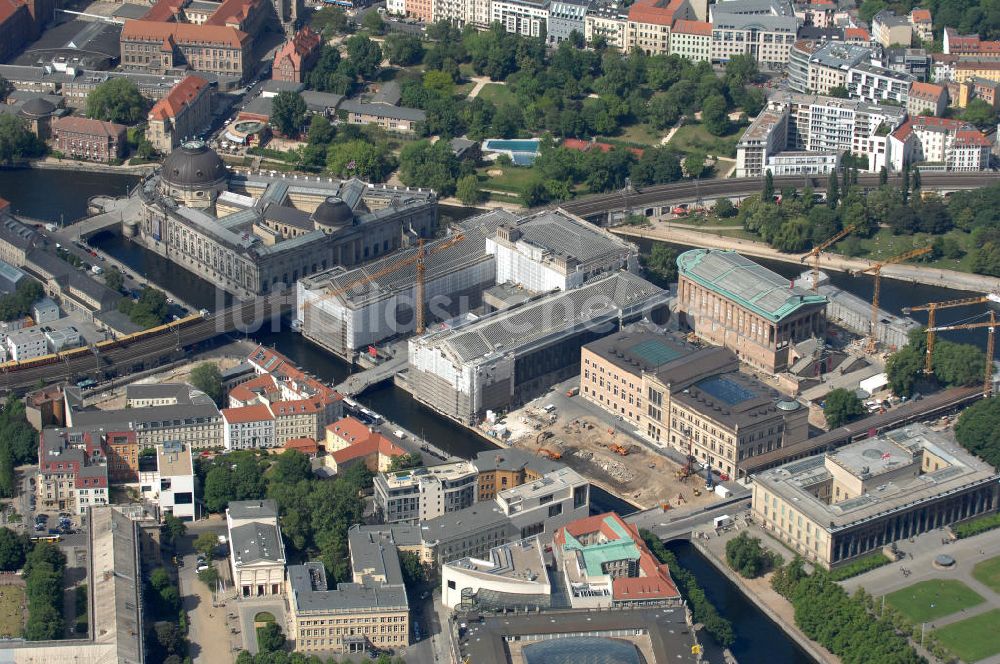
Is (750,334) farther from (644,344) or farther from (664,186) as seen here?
(664,186)

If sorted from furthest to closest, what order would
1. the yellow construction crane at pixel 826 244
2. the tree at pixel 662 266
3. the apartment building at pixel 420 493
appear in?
the yellow construction crane at pixel 826 244
the tree at pixel 662 266
the apartment building at pixel 420 493

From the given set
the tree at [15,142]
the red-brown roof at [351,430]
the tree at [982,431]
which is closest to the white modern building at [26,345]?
the red-brown roof at [351,430]

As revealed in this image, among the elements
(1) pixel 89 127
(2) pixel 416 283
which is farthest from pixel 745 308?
(1) pixel 89 127

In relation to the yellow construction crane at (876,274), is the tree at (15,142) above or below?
above

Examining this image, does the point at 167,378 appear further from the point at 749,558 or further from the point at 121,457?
the point at 749,558

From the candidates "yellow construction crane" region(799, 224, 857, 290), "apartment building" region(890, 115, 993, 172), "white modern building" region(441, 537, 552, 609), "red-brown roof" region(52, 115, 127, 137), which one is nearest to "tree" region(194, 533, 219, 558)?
"white modern building" region(441, 537, 552, 609)

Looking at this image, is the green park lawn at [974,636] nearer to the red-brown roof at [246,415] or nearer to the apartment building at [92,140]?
the red-brown roof at [246,415]

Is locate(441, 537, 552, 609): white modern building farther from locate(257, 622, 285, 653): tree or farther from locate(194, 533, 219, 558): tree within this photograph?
locate(194, 533, 219, 558): tree
